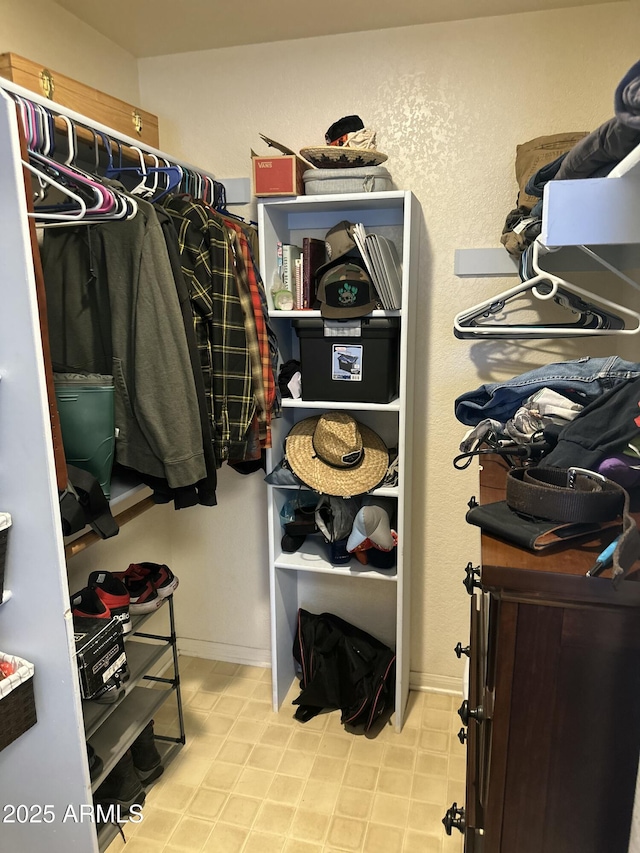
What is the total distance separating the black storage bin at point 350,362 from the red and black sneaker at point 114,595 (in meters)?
0.86

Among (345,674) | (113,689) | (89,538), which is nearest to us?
(89,538)

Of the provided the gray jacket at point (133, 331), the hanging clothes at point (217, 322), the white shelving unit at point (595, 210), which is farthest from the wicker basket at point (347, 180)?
the white shelving unit at point (595, 210)

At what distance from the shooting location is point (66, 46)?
190cm

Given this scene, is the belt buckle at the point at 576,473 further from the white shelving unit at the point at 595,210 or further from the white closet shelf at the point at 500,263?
the white closet shelf at the point at 500,263

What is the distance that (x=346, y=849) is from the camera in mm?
1771

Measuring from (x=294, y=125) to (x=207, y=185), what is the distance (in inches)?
16.7

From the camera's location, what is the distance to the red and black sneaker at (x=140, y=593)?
6.01 ft

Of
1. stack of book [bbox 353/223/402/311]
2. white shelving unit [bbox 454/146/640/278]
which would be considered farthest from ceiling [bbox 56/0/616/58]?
white shelving unit [bbox 454/146/640/278]

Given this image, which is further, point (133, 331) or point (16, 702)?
point (133, 331)

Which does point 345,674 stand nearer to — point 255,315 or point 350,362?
point 350,362

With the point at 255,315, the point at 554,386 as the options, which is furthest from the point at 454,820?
the point at 255,315

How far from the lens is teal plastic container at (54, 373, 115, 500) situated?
139 centimetres

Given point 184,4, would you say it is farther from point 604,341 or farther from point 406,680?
point 406,680

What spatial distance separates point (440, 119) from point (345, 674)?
2.02 metres
